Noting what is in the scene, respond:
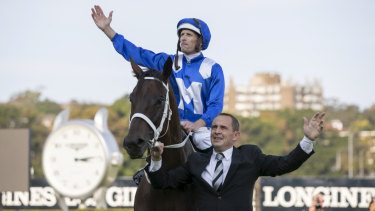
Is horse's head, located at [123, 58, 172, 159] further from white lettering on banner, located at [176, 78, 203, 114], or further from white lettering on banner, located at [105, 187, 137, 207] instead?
white lettering on banner, located at [105, 187, 137, 207]

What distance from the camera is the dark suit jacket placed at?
204 inches

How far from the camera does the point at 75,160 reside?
1500cm

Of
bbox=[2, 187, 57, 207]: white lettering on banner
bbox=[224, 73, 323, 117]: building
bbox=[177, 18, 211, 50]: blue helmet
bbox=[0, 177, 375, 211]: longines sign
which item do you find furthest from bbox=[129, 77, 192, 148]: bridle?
bbox=[224, 73, 323, 117]: building

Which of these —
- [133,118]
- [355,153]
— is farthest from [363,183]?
[355,153]

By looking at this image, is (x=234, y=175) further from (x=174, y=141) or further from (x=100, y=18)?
(x=100, y=18)

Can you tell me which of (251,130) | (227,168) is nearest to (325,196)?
(227,168)

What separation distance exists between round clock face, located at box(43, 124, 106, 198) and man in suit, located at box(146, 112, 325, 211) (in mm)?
9060

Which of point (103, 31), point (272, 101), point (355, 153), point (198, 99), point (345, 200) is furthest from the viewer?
point (272, 101)

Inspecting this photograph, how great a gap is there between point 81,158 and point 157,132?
9.92 m

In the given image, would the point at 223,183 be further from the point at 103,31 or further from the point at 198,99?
the point at 103,31

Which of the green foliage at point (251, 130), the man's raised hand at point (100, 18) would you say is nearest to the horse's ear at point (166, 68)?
the man's raised hand at point (100, 18)

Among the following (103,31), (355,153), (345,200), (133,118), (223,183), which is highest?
(103,31)

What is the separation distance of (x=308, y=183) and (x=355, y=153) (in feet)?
271

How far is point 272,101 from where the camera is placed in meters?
186
